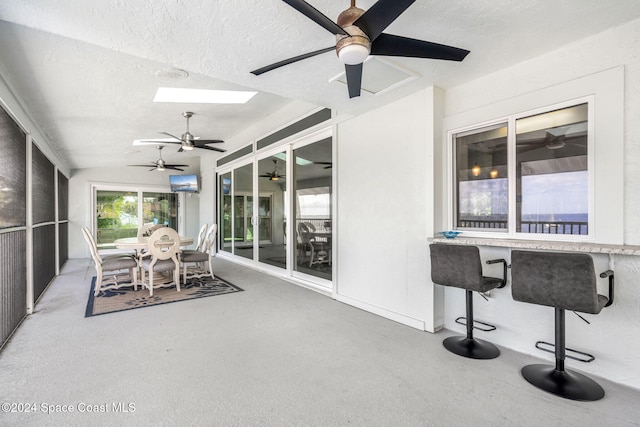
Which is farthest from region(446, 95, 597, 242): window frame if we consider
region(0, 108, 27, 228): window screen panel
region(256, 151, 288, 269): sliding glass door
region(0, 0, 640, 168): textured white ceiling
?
region(0, 108, 27, 228): window screen panel

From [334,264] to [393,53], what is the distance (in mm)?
3041

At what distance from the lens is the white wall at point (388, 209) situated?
3.29 meters

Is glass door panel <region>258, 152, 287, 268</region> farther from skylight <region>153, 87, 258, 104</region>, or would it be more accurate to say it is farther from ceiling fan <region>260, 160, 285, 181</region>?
skylight <region>153, 87, 258, 104</region>

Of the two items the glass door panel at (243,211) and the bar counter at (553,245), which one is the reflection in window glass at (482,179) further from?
the glass door panel at (243,211)

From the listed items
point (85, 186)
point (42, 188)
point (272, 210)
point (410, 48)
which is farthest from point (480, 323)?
point (85, 186)

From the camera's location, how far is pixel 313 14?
1.61 metres

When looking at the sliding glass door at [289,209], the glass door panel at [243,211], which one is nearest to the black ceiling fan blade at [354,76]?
the sliding glass door at [289,209]

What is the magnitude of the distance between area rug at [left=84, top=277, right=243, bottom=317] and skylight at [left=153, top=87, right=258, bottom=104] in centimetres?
286

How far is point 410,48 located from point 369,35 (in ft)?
1.29

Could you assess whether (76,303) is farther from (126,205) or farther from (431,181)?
(126,205)

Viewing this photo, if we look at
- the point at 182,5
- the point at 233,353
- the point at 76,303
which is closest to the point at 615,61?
the point at 182,5

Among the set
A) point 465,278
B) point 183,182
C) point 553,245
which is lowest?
point 465,278

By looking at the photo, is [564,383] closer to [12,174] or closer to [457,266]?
[457,266]

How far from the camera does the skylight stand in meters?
4.14
